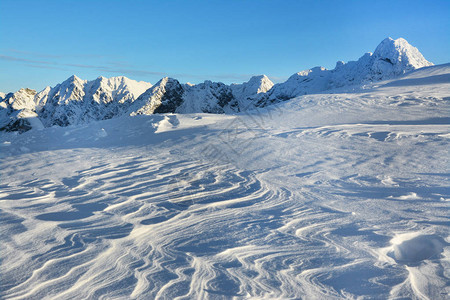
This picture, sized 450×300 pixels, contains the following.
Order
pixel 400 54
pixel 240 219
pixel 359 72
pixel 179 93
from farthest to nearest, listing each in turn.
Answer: pixel 179 93
pixel 359 72
pixel 400 54
pixel 240 219

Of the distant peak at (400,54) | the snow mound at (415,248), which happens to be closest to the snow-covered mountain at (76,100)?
the distant peak at (400,54)

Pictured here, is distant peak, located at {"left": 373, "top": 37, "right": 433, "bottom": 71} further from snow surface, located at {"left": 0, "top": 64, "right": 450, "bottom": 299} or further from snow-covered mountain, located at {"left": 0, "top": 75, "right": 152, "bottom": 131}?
snow-covered mountain, located at {"left": 0, "top": 75, "right": 152, "bottom": 131}

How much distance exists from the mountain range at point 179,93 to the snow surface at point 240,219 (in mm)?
41374

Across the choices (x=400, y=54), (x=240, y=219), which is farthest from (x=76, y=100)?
(x=240, y=219)

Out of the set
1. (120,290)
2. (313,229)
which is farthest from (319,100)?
(120,290)

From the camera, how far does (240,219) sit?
10.2ft

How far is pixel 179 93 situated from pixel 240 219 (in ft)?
306

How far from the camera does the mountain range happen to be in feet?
263

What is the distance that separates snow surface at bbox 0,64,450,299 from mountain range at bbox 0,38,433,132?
41.4 m

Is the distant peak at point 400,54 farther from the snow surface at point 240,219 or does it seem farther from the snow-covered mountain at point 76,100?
the snow-covered mountain at point 76,100

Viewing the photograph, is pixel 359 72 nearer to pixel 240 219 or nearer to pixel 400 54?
pixel 400 54

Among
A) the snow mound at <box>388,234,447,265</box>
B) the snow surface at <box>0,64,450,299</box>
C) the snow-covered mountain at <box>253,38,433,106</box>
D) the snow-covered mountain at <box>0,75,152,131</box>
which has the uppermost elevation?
the snow-covered mountain at <box>0,75,152,131</box>

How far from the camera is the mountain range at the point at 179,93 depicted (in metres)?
80.1

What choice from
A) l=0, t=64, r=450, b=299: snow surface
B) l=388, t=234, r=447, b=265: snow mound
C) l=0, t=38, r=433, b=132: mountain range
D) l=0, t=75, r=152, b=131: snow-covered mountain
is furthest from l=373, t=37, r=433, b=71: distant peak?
l=0, t=75, r=152, b=131: snow-covered mountain
